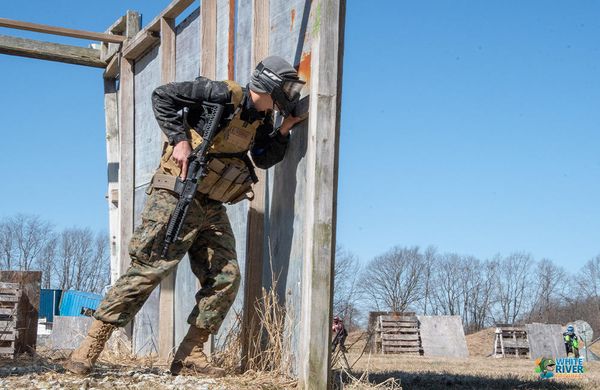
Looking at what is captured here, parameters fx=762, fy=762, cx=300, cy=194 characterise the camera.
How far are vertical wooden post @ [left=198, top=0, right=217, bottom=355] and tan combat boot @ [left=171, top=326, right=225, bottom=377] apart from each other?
7.71 feet

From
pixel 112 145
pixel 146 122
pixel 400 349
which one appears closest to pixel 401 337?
pixel 400 349

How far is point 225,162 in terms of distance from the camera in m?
4.78

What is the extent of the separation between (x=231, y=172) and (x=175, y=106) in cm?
54

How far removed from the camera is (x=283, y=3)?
211 inches

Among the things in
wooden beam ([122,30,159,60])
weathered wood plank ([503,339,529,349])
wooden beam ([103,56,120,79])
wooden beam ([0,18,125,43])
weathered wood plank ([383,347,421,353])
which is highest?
wooden beam ([0,18,125,43])

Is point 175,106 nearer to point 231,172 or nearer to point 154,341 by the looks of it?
point 231,172

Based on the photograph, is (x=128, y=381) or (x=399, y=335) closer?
(x=128, y=381)

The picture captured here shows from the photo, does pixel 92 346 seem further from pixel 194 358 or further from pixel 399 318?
pixel 399 318

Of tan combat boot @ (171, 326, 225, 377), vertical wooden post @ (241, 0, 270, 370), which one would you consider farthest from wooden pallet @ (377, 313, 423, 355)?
tan combat boot @ (171, 326, 225, 377)

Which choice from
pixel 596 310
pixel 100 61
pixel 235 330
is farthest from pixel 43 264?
pixel 235 330

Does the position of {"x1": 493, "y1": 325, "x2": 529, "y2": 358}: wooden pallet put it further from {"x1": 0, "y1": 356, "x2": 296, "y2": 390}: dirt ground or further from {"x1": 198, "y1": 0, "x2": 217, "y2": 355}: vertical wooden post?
{"x1": 0, "y1": 356, "x2": 296, "y2": 390}: dirt ground

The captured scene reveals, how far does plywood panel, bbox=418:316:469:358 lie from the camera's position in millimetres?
26781

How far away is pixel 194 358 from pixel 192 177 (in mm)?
1177

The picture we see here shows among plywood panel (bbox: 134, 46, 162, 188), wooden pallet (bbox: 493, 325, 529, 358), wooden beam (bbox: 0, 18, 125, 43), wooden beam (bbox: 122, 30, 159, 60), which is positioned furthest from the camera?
wooden pallet (bbox: 493, 325, 529, 358)
